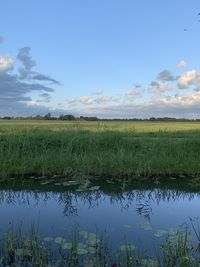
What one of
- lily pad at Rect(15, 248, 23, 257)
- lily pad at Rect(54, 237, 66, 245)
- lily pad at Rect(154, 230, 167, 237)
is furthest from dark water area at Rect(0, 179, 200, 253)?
lily pad at Rect(15, 248, 23, 257)

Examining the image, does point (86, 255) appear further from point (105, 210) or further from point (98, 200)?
point (98, 200)

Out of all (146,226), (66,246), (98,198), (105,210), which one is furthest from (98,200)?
(66,246)

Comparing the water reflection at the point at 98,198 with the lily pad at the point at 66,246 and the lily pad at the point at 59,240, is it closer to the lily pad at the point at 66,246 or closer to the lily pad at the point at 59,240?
the lily pad at the point at 59,240

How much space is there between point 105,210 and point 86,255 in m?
3.39

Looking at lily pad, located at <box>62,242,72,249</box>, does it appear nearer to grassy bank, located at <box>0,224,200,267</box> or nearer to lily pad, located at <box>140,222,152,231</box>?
grassy bank, located at <box>0,224,200,267</box>

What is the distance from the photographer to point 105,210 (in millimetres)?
9445

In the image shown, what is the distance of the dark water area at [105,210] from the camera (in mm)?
7660

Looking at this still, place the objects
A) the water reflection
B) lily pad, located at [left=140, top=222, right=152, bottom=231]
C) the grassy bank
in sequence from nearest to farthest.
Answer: the grassy bank, lily pad, located at [left=140, top=222, right=152, bottom=231], the water reflection

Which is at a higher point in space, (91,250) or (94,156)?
(94,156)

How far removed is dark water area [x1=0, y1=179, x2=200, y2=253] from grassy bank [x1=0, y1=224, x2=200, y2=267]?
2.29 feet

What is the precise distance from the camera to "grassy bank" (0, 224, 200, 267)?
18.4 ft

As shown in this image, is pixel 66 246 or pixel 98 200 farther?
pixel 98 200

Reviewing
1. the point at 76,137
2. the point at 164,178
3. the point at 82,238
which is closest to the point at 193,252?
the point at 82,238

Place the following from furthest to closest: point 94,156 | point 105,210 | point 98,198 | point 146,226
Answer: point 94,156
point 98,198
point 105,210
point 146,226
